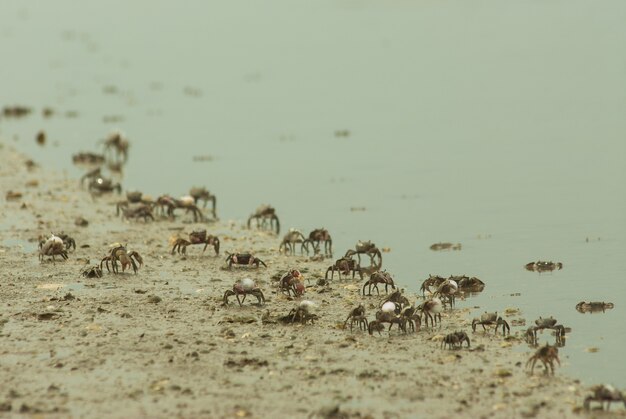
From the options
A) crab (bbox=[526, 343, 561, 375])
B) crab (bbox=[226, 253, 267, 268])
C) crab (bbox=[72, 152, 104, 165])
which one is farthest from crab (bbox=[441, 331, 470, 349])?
crab (bbox=[72, 152, 104, 165])

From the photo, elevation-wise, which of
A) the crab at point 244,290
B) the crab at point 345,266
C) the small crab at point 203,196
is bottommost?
the crab at point 244,290

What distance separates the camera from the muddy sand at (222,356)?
968cm

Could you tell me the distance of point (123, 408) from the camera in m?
9.66

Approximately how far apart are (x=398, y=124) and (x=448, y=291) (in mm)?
13032

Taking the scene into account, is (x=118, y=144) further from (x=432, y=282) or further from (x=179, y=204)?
(x=432, y=282)

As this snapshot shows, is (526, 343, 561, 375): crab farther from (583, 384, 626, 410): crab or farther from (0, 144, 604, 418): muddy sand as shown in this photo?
(583, 384, 626, 410): crab

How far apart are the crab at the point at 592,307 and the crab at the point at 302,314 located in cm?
272

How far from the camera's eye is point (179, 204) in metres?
18.2

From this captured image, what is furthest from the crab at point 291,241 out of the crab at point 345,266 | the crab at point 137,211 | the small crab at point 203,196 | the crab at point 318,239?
the crab at point 137,211

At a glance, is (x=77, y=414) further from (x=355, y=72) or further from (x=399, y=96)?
(x=355, y=72)

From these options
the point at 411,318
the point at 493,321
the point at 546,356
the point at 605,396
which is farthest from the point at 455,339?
the point at 605,396

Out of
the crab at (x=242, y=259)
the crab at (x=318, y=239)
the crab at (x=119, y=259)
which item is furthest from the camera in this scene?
the crab at (x=318, y=239)

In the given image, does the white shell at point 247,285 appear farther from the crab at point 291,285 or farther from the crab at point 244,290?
the crab at point 291,285

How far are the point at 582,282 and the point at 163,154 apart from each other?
12531 millimetres
